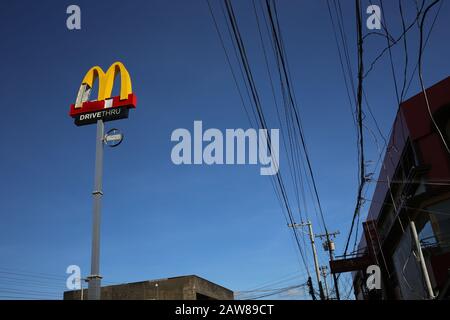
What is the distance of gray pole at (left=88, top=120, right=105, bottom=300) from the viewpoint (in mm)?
7012

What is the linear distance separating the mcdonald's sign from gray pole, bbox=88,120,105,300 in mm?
316

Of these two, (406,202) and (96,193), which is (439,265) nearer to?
(406,202)

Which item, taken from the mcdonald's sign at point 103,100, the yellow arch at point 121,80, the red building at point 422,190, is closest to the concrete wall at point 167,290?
the red building at point 422,190

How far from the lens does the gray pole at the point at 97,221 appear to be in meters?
7.01

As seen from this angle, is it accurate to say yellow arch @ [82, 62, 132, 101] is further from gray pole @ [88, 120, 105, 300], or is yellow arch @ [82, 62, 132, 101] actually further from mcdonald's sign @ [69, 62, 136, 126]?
gray pole @ [88, 120, 105, 300]

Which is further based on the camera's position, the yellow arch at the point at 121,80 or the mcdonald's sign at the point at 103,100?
the yellow arch at the point at 121,80

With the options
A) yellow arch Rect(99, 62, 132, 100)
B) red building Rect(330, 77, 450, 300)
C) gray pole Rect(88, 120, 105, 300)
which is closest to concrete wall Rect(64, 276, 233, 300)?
red building Rect(330, 77, 450, 300)

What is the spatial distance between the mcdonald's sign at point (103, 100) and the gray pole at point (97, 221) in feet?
1.04

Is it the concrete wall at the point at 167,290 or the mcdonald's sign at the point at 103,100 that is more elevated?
the mcdonald's sign at the point at 103,100

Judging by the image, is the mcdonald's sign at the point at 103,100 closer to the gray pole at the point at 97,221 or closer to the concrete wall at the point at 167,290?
the gray pole at the point at 97,221

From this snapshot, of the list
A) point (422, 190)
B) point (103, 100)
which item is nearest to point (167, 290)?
point (422, 190)

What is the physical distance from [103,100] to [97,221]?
3.18 metres
